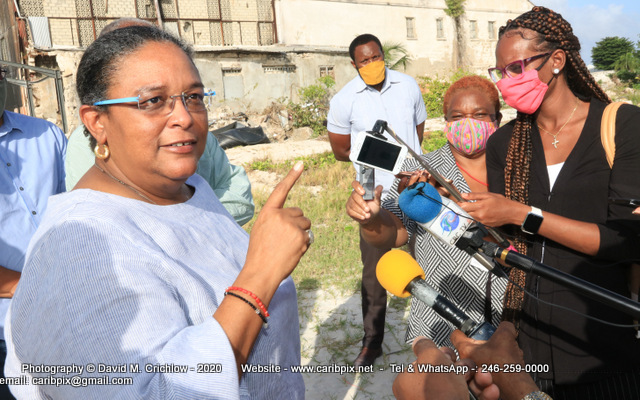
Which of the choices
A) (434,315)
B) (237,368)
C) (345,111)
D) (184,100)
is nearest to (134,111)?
(184,100)

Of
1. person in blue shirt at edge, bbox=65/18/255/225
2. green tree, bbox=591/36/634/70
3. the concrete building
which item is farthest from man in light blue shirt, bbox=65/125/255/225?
green tree, bbox=591/36/634/70

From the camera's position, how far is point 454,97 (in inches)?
122

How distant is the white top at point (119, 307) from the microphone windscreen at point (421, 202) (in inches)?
30.8

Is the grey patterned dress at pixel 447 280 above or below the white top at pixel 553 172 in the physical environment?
below

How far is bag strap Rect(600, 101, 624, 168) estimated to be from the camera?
6.89ft

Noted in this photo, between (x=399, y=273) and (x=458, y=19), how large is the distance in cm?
2821

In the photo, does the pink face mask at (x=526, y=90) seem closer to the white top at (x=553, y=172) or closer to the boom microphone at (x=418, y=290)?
the white top at (x=553, y=172)

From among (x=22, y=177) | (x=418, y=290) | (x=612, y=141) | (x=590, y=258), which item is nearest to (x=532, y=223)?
(x=590, y=258)

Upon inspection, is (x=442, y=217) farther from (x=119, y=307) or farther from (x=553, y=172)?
(x=119, y=307)

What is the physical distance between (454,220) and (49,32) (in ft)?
66.9

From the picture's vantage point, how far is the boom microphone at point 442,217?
1705mm

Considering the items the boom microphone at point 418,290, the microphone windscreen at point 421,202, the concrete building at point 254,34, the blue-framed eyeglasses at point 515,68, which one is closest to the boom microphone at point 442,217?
the microphone windscreen at point 421,202

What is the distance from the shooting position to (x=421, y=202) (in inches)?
74.9

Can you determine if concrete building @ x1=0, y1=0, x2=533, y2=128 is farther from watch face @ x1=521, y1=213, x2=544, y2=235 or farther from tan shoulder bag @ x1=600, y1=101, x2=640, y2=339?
tan shoulder bag @ x1=600, y1=101, x2=640, y2=339
